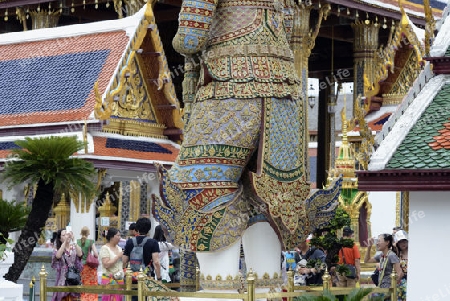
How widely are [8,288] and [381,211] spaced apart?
10.9 m

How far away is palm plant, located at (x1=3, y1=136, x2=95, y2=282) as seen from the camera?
34.2ft

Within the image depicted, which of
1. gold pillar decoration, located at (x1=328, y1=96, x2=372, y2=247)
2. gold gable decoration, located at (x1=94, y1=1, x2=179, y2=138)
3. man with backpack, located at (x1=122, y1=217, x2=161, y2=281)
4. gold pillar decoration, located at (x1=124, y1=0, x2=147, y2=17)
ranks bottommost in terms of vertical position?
man with backpack, located at (x1=122, y1=217, x2=161, y2=281)

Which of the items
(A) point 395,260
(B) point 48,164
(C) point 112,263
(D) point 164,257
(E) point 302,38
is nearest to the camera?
(A) point 395,260

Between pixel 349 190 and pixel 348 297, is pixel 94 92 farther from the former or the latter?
pixel 348 297

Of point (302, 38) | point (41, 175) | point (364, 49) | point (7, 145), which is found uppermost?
point (364, 49)

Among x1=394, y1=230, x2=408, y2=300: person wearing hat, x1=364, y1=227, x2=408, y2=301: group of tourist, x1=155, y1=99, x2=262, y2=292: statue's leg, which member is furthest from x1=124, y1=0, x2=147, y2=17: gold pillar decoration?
x1=155, y1=99, x2=262, y2=292: statue's leg

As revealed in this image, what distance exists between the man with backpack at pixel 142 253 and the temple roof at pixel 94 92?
12.9 ft

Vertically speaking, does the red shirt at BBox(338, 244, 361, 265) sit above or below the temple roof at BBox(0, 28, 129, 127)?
below

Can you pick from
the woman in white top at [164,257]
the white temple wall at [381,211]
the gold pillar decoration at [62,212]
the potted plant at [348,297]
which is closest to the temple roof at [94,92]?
the gold pillar decoration at [62,212]

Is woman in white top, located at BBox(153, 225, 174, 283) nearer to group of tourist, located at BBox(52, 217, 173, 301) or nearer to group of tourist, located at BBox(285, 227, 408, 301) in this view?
group of tourist, located at BBox(52, 217, 173, 301)

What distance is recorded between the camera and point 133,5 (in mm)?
23781

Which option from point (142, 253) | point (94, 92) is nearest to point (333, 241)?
point (142, 253)

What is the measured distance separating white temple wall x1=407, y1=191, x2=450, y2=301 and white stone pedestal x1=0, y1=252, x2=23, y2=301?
10.3 feet

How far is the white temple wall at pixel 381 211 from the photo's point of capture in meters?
19.3
